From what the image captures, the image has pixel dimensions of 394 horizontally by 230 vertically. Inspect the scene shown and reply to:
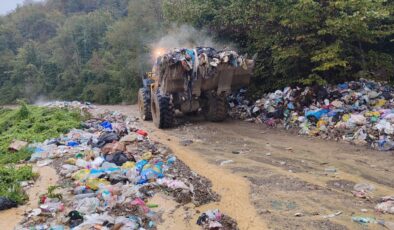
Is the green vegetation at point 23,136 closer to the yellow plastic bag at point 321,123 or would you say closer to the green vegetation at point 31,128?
the green vegetation at point 31,128

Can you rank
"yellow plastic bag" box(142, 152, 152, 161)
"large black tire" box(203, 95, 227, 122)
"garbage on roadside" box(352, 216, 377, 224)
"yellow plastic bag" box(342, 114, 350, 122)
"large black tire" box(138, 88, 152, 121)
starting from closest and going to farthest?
"garbage on roadside" box(352, 216, 377, 224), "yellow plastic bag" box(142, 152, 152, 161), "yellow plastic bag" box(342, 114, 350, 122), "large black tire" box(203, 95, 227, 122), "large black tire" box(138, 88, 152, 121)

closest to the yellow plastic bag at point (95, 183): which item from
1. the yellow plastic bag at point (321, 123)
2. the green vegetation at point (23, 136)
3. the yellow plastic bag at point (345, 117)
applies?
the green vegetation at point (23, 136)

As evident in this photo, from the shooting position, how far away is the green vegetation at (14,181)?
5.75 m

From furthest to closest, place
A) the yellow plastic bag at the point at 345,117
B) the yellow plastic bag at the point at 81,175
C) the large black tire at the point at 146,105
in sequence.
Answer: the large black tire at the point at 146,105 < the yellow plastic bag at the point at 345,117 < the yellow plastic bag at the point at 81,175

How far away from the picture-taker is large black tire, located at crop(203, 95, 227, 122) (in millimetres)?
11094

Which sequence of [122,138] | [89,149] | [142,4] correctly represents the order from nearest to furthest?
[89,149] → [122,138] → [142,4]

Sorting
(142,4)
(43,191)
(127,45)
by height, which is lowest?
(43,191)

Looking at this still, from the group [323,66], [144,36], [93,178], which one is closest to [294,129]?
[323,66]

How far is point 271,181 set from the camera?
19.5 feet

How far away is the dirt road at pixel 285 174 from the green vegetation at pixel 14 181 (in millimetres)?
2731

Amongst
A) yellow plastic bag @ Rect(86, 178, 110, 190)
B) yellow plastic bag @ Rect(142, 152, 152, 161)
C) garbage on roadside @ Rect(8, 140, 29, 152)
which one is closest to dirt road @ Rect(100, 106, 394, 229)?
yellow plastic bag @ Rect(142, 152, 152, 161)

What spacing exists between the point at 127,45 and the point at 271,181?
2569 cm

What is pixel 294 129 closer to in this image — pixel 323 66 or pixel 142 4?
pixel 323 66

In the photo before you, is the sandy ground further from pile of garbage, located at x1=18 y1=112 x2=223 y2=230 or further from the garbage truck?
the garbage truck
